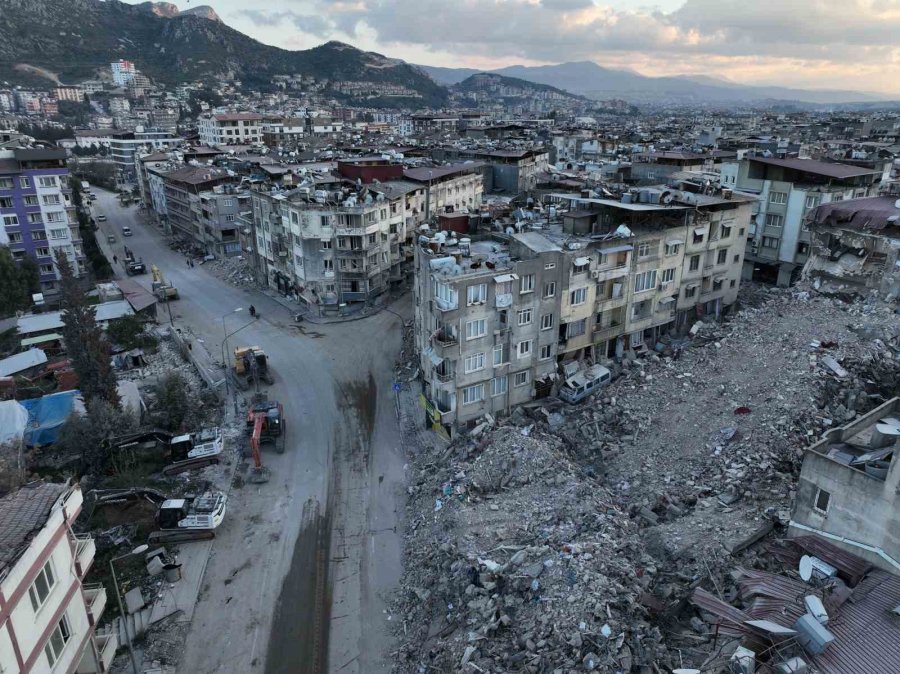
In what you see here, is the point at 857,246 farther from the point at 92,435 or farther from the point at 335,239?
the point at 92,435

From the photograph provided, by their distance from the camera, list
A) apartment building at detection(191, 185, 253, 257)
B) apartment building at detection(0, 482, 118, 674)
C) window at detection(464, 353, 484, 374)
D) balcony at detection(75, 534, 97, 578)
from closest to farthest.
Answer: apartment building at detection(0, 482, 118, 674)
balcony at detection(75, 534, 97, 578)
window at detection(464, 353, 484, 374)
apartment building at detection(191, 185, 253, 257)

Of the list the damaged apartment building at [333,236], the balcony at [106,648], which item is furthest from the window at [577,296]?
the balcony at [106,648]

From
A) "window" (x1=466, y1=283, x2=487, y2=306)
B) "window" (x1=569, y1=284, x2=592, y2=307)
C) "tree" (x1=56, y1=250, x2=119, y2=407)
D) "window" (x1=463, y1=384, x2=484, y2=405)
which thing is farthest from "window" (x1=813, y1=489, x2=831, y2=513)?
"tree" (x1=56, y1=250, x2=119, y2=407)

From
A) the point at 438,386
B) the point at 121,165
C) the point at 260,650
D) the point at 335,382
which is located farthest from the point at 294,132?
the point at 260,650

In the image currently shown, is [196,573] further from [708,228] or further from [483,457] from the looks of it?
[708,228]

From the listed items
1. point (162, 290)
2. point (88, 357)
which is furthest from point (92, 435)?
point (162, 290)

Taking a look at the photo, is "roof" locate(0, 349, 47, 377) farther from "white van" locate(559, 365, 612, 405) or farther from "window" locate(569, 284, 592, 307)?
"window" locate(569, 284, 592, 307)

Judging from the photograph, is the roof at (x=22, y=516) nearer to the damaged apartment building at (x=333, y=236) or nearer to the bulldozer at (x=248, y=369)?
the bulldozer at (x=248, y=369)
